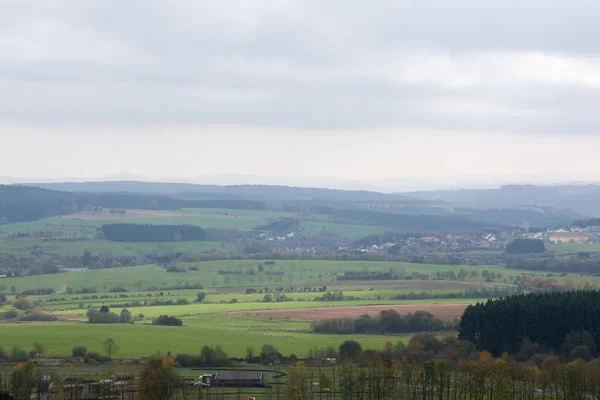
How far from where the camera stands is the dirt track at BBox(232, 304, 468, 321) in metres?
93.6

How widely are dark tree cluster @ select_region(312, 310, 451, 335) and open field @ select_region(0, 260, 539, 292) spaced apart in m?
32.4

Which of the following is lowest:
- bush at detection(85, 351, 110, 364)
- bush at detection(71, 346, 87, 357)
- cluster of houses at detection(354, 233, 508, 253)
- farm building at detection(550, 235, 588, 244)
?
bush at detection(85, 351, 110, 364)

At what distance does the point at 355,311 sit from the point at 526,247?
7918 cm

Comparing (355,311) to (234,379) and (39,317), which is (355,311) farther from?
(234,379)

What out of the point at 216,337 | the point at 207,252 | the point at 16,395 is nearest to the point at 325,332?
the point at 216,337

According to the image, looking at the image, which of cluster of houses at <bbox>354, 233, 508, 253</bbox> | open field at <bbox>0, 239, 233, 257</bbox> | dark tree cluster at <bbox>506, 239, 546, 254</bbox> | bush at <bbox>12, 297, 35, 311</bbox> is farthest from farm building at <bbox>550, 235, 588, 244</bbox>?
bush at <bbox>12, 297, 35, 311</bbox>

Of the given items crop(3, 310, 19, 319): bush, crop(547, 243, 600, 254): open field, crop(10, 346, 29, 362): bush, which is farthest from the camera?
crop(547, 243, 600, 254): open field

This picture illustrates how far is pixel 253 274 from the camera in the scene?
140 meters

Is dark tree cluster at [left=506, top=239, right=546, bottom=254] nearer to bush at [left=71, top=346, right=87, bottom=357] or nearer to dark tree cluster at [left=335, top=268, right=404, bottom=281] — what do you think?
dark tree cluster at [left=335, top=268, right=404, bottom=281]

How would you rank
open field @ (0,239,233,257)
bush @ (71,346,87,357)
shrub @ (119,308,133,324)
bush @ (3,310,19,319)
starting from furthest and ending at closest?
open field @ (0,239,233,257) < bush @ (3,310,19,319) < shrub @ (119,308,133,324) < bush @ (71,346,87,357)

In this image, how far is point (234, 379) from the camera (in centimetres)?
6494

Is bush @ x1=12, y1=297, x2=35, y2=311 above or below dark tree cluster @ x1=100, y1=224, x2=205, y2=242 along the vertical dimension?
below

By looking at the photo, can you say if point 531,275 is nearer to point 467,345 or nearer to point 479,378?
point 467,345

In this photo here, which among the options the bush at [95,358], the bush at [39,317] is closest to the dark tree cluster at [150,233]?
the bush at [39,317]
